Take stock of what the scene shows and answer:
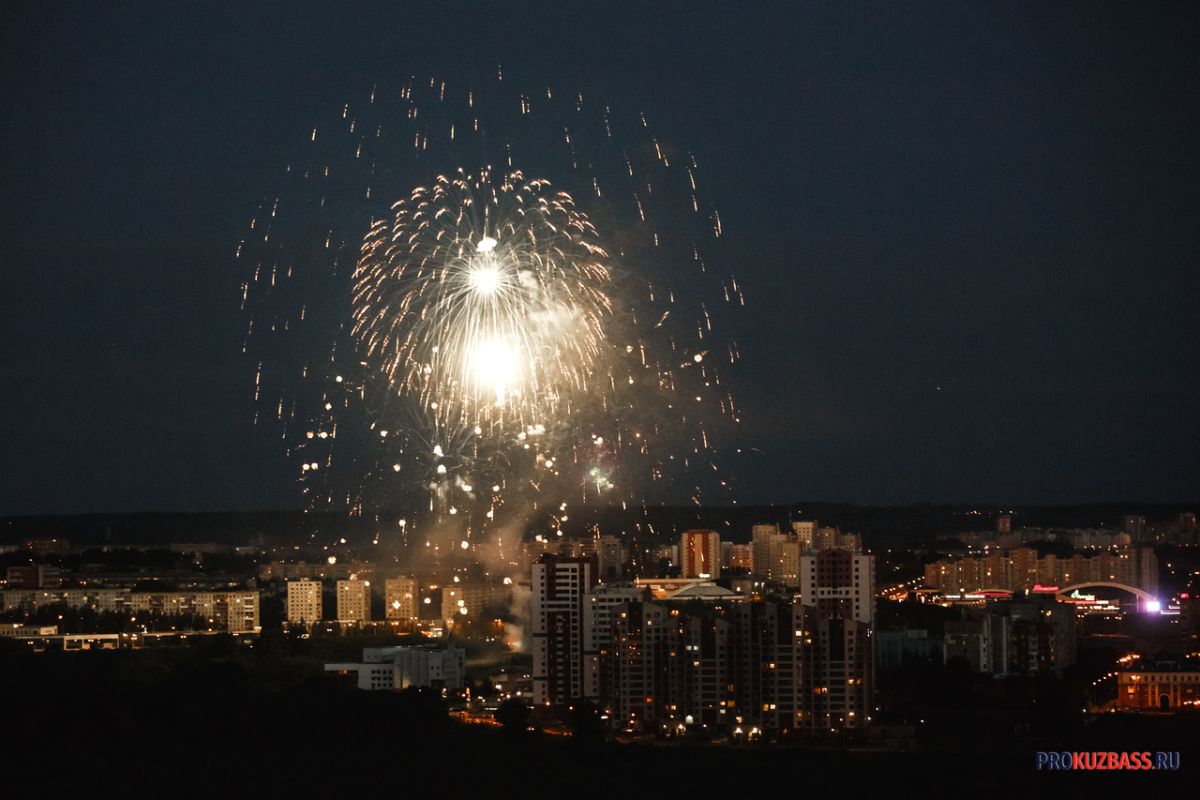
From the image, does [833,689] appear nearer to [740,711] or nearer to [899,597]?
[740,711]

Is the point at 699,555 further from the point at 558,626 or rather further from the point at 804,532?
the point at 558,626

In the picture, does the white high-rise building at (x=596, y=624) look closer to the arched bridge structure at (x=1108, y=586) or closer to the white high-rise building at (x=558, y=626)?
the white high-rise building at (x=558, y=626)

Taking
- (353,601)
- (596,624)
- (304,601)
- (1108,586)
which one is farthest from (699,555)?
(596,624)

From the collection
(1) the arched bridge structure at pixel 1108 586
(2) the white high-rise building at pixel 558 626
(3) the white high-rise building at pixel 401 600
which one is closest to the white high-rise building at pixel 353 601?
(3) the white high-rise building at pixel 401 600

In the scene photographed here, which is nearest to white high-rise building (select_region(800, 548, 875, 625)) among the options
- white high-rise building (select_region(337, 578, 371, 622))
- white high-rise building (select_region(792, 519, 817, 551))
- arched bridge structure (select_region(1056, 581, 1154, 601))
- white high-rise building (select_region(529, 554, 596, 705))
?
white high-rise building (select_region(529, 554, 596, 705))

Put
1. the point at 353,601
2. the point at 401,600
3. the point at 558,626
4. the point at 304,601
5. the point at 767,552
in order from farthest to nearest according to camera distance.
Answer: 1. the point at 767,552
2. the point at 304,601
3. the point at 353,601
4. the point at 401,600
5. the point at 558,626

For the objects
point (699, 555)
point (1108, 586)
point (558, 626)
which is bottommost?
point (558, 626)
